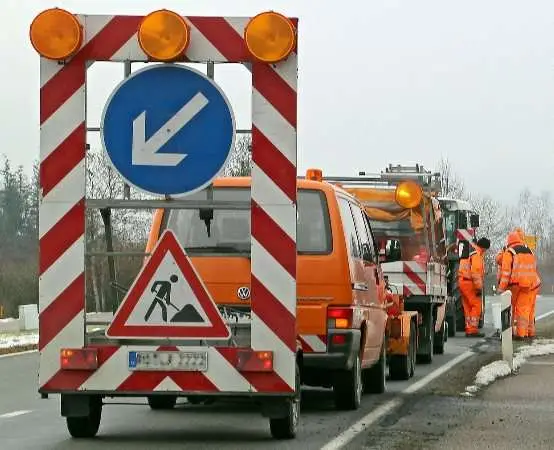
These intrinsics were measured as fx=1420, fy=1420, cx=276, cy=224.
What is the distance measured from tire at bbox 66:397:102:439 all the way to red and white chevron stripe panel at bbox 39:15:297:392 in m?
1.00

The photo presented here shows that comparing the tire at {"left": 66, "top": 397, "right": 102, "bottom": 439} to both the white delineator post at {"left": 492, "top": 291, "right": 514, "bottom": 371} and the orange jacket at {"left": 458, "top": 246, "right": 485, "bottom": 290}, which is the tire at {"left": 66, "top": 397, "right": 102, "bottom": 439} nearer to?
the white delineator post at {"left": 492, "top": 291, "right": 514, "bottom": 371}

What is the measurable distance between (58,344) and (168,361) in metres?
0.75

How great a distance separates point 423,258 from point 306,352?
8.56m

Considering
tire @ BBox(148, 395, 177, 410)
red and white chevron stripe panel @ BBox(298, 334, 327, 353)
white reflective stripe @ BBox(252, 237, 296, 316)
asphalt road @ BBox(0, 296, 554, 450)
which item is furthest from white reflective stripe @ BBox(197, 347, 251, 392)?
tire @ BBox(148, 395, 177, 410)

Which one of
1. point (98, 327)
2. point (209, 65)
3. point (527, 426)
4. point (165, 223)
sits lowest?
point (527, 426)

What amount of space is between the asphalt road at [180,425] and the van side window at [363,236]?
4.69ft

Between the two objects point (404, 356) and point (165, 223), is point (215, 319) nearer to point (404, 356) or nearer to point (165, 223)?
point (165, 223)

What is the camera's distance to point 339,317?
12.0 m

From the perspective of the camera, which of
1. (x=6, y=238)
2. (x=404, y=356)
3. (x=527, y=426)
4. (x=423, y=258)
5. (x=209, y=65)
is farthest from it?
(x=6, y=238)

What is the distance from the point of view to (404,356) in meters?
16.9

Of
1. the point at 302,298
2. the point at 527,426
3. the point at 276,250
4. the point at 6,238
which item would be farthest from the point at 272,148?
the point at 6,238

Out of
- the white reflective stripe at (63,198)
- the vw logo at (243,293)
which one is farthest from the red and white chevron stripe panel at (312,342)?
the white reflective stripe at (63,198)

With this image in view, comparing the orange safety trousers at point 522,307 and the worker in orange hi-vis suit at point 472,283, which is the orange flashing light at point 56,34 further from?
the worker in orange hi-vis suit at point 472,283

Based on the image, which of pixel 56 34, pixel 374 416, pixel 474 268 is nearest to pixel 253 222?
pixel 56 34
